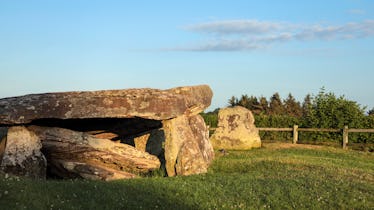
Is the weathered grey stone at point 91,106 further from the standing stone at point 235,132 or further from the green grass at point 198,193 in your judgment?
the standing stone at point 235,132

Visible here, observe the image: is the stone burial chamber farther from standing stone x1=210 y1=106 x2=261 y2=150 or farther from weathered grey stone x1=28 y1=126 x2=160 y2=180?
standing stone x1=210 y1=106 x2=261 y2=150

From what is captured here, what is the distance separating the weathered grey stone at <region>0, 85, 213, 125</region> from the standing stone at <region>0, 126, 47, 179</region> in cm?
65

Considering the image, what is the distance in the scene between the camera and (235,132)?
33375 mm

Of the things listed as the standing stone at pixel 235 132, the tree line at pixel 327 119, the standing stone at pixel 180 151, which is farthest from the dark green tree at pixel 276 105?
the standing stone at pixel 180 151

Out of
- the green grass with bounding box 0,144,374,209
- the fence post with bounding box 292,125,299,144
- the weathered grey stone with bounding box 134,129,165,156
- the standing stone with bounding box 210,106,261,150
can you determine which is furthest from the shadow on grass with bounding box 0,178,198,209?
the fence post with bounding box 292,125,299,144

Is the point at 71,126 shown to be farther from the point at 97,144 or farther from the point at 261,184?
the point at 261,184

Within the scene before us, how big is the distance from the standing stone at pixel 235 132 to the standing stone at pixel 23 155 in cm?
1703

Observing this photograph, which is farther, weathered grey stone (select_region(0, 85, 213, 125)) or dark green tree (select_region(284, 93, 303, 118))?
dark green tree (select_region(284, 93, 303, 118))

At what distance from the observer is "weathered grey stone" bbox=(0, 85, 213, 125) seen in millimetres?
16969

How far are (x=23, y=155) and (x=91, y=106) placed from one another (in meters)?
2.73

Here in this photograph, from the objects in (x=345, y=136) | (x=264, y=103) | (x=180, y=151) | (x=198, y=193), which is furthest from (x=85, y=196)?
(x=264, y=103)

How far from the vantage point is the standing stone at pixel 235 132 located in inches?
1296

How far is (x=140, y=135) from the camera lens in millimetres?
24125

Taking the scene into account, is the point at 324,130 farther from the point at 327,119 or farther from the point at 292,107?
the point at 292,107
